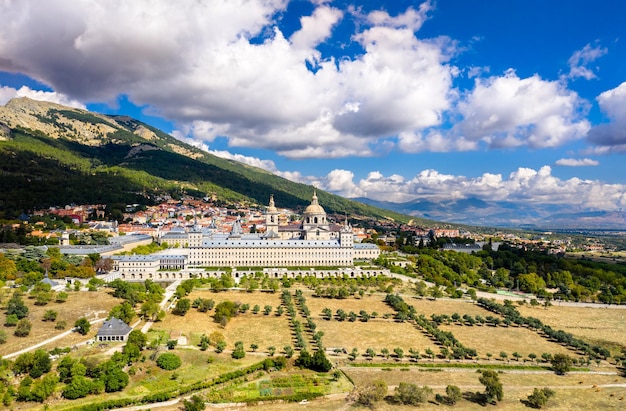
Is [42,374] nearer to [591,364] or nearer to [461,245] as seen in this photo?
[591,364]

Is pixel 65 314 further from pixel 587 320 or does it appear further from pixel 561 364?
pixel 587 320

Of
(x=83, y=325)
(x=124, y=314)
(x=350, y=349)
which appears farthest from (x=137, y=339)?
(x=350, y=349)

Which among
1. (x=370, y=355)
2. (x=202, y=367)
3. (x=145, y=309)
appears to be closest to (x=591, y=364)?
(x=370, y=355)

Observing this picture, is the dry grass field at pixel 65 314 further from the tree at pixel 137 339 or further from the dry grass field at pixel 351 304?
the dry grass field at pixel 351 304

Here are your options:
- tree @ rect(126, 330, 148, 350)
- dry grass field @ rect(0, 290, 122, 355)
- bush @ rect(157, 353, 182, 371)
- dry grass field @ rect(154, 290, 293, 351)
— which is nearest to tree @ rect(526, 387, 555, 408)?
dry grass field @ rect(154, 290, 293, 351)

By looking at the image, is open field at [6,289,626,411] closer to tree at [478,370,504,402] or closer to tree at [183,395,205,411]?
tree at [478,370,504,402]

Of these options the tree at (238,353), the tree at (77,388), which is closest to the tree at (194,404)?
the tree at (77,388)

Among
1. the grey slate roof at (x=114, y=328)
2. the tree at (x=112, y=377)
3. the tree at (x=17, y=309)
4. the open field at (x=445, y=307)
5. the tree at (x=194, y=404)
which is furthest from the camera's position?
the open field at (x=445, y=307)
